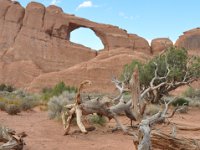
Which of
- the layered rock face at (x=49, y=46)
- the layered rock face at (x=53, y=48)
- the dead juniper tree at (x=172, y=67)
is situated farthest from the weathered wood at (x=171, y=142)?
the layered rock face at (x=49, y=46)

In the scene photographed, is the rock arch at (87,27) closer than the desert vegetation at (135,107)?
No

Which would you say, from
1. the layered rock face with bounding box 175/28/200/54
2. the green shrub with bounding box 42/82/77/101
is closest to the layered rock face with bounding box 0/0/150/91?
the layered rock face with bounding box 175/28/200/54

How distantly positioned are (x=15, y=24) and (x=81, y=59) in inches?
514

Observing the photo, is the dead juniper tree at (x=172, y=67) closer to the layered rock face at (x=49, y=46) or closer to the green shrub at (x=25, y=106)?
the green shrub at (x=25, y=106)

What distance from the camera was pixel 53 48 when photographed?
63219 mm

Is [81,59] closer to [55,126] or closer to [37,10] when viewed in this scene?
[37,10]

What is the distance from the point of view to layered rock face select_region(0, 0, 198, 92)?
5750cm

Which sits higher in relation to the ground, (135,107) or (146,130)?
(135,107)

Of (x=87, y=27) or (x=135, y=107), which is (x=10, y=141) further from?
(x=87, y=27)

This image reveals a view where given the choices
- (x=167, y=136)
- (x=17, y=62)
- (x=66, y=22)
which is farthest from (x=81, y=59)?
(x=167, y=136)

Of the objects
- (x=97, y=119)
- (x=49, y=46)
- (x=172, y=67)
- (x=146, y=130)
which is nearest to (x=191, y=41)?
(x=49, y=46)

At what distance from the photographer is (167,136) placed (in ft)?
22.9

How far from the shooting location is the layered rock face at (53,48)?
57500mm

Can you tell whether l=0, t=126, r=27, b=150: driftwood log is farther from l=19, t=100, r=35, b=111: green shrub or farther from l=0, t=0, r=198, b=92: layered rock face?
l=0, t=0, r=198, b=92: layered rock face
